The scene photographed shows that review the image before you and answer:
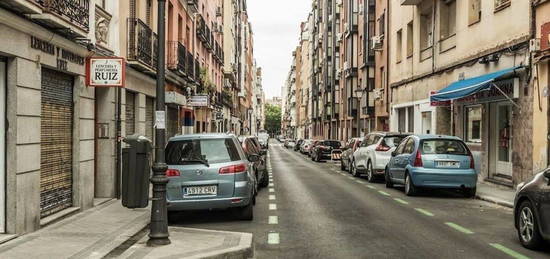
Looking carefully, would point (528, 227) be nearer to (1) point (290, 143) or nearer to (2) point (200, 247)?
(2) point (200, 247)

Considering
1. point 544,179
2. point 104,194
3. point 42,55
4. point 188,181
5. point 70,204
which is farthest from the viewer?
point 104,194

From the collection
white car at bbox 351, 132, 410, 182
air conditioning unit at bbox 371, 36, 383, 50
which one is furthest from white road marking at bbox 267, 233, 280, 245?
air conditioning unit at bbox 371, 36, 383, 50

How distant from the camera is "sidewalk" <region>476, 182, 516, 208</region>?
13423 mm

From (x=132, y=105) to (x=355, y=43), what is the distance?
2964cm

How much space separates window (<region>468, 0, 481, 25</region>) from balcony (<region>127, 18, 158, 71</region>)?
10958 millimetres

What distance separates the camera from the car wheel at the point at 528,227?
761 cm

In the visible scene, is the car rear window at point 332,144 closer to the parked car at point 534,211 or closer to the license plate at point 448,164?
the license plate at point 448,164

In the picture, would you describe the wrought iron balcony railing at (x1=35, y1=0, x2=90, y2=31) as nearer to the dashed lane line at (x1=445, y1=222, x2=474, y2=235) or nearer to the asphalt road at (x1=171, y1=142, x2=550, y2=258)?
the asphalt road at (x1=171, y1=142, x2=550, y2=258)

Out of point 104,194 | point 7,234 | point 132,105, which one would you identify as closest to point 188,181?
point 7,234

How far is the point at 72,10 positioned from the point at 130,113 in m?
6.20

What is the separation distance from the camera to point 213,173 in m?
10.1

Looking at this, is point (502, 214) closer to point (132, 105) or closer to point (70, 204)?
point (70, 204)

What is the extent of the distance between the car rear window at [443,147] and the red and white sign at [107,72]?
7801 millimetres

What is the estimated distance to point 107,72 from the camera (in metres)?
11.2
